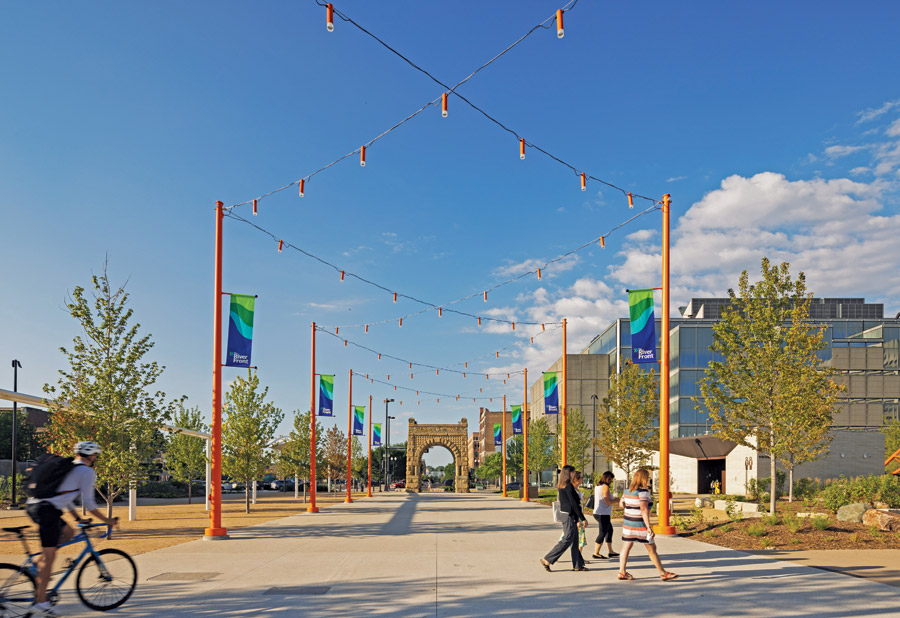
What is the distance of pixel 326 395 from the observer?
35.9 m

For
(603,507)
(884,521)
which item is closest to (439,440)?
(884,521)

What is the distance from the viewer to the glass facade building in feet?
224

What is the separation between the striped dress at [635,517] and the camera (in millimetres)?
10883

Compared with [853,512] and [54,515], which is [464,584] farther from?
[853,512]

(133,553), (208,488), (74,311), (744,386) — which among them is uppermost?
(74,311)

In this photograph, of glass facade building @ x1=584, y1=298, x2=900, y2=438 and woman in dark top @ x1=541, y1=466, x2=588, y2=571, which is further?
glass facade building @ x1=584, y1=298, x2=900, y2=438

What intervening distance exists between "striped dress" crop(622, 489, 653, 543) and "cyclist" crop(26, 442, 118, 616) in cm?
705

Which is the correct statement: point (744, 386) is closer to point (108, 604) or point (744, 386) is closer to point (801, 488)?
point (801, 488)

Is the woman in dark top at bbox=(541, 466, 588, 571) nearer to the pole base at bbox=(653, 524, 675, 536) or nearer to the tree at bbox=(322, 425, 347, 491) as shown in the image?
the pole base at bbox=(653, 524, 675, 536)

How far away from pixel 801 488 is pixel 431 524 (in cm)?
1949

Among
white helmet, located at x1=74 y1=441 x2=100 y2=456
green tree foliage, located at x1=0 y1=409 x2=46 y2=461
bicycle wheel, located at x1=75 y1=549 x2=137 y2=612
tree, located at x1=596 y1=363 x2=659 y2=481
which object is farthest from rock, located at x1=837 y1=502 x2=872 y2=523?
green tree foliage, located at x1=0 y1=409 x2=46 y2=461

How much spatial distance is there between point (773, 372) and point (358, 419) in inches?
1256

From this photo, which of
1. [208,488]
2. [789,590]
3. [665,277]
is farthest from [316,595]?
[208,488]

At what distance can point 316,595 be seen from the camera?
1005cm
